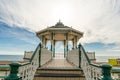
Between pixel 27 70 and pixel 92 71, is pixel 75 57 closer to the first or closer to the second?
pixel 92 71

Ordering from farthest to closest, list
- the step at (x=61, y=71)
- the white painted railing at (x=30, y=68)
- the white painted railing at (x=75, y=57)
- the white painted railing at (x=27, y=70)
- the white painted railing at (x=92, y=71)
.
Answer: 1. the white painted railing at (x=75, y=57)
2. the step at (x=61, y=71)
3. the white painted railing at (x=30, y=68)
4. the white painted railing at (x=27, y=70)
5. the white painted railing at (x=92, y=71)

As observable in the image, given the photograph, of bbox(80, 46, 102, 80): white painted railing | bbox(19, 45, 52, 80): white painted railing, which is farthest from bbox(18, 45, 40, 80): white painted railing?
bbox(80, 46, 102, 80): white painted railing

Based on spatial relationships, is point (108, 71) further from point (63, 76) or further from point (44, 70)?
point (44, 70)

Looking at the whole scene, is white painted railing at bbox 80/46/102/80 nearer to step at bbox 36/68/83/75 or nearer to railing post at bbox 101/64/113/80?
railing post at bbox 101/64/113/80

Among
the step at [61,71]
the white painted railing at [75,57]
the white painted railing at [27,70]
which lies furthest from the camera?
the white painted railing at [75,57]

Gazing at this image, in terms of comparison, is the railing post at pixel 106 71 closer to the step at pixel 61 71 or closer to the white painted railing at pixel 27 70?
the white painted railing at pixel 27 70

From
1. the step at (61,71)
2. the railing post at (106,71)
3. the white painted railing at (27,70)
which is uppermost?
the railing post at (106,71)

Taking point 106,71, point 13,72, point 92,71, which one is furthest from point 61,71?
point 106,71

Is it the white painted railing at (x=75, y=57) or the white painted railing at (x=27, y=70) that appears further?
the white painted railing at (x=75, y=57)

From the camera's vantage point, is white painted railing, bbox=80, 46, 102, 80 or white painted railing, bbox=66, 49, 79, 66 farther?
white painted railing, bbox=66, 49, 79, 66

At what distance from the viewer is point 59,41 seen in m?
20.0

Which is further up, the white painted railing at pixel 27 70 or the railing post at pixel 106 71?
the railing post at pixel 106 71

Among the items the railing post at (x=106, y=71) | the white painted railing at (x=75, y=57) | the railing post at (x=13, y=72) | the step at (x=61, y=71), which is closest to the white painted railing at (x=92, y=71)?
the railing post at (x=106, y=71)

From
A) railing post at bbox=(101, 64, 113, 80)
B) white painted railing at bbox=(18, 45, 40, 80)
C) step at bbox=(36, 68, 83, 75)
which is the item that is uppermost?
railing post at bbox=(101, 64, 113, 80)
